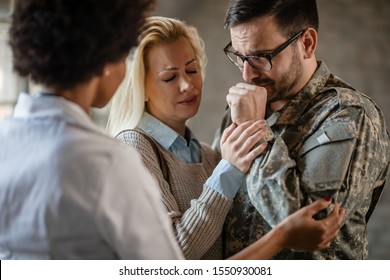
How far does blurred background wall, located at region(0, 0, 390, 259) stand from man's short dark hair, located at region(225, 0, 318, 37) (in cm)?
364

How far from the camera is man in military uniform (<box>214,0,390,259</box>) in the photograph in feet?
5.01

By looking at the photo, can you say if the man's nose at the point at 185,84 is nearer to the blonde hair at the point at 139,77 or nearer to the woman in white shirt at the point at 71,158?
the blonde hair at the point at 139,77

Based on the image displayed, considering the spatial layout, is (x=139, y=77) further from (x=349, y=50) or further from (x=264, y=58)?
(x=349, y=50)

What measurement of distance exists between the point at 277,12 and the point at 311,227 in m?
0.64

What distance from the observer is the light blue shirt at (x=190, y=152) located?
1.64 meters

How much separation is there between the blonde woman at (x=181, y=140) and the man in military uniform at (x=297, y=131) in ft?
0.19

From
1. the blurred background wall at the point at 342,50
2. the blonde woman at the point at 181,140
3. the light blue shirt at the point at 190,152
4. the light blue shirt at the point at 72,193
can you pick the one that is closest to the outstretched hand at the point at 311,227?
the blonde woman at the point at 181,140

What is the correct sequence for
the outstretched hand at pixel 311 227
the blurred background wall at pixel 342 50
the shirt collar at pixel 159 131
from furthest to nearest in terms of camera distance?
the blurred background wall at pixel 342 50, the shirt collar at pixel 159 131, the outstretched hand at pixel 311 227

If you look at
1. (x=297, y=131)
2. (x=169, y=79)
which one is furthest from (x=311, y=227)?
(x=169, y=79)

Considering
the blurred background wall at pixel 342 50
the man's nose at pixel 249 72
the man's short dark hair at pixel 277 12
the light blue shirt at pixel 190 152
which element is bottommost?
the blurred background wall at pixel 342 50

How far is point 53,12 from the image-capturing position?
43.8 inches

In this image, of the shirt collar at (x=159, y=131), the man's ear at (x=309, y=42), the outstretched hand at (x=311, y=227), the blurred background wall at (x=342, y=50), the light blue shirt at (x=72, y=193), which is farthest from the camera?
the blurred background wall at (x=342, y=50)

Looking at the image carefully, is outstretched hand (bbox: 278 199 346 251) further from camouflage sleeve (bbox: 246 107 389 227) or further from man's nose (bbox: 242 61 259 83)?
man's nose (bbox: 242 61 259 83)
